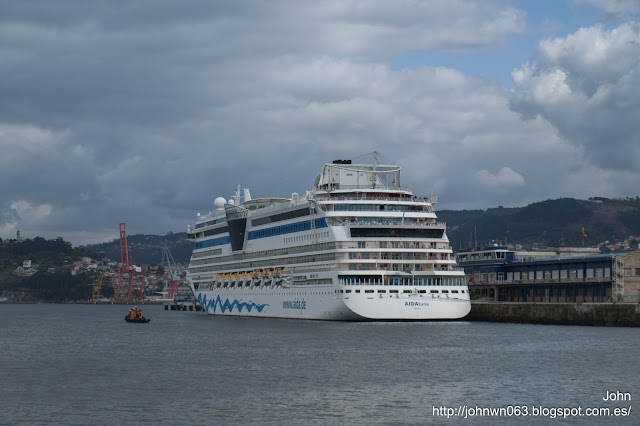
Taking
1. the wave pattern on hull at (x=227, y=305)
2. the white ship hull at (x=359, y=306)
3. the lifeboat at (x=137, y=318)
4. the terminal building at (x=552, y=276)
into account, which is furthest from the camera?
the lifeboat at (x=137, y=318)

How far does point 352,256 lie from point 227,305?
32069mm

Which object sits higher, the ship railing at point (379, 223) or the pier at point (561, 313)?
the ship railing at point (379, 223)

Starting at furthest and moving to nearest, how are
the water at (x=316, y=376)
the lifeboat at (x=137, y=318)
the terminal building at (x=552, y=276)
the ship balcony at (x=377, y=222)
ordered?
the lifeboat at (x=137, y=318) < the terminal building at (x=552, y=276) < the ship balcony at (x=377, y=222) < the water at (x=316, y=376)

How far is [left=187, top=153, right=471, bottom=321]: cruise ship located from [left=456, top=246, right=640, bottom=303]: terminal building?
653 inches

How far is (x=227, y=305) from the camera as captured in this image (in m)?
109

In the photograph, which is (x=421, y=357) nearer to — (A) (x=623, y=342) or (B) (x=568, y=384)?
(B) (x=568, y=384)

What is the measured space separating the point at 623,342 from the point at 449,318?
63.7 ft

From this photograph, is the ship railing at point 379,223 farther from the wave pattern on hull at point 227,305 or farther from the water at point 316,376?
the wave pattern on hull at point 227,305

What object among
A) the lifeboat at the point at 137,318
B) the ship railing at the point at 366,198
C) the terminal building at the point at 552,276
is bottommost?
the lifeboat at the point at 137,318

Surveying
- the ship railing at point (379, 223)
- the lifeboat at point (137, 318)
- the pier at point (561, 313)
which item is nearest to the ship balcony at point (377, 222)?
the ship railing at point (379, 223)

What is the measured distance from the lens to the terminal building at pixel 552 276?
90000 mm

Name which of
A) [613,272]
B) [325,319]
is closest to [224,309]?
[325,319]

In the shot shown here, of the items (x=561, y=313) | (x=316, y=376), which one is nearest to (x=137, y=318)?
(x=561, y=313)

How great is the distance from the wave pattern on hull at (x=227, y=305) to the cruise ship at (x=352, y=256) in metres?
0.30
